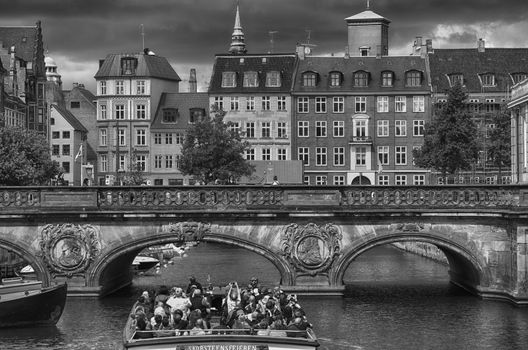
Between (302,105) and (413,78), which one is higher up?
(413,78)

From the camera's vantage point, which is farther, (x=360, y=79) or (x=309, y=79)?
(x=309, y=79)

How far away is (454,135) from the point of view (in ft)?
332

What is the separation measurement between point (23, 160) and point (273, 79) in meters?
47.2

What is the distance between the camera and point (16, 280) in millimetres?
51500

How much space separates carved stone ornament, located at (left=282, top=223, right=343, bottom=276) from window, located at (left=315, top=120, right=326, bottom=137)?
71.7 metres

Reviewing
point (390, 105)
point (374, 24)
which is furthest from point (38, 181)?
point (374, 24)

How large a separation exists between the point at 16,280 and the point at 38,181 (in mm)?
41182

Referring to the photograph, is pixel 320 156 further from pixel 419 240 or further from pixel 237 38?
pixel 419 240

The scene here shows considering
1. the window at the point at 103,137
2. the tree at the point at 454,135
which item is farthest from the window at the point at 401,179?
the window at the point at 103,137

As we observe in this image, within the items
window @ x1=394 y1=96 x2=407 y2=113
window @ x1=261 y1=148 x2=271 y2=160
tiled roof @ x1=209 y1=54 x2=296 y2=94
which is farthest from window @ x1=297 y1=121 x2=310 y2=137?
window @ x1=394 y1=96 x2=407 y2=113

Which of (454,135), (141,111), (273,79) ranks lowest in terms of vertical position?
(454,135)

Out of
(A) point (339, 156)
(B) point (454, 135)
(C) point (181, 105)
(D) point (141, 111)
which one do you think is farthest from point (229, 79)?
(B) point (454, 135)

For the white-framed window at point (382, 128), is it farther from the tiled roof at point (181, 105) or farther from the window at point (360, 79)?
the tiled roof at point (181, 105)

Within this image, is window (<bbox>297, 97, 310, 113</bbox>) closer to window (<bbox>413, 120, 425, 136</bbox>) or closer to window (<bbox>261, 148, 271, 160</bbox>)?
window (<bbox>261, 148, 271, 160</bbox>)
